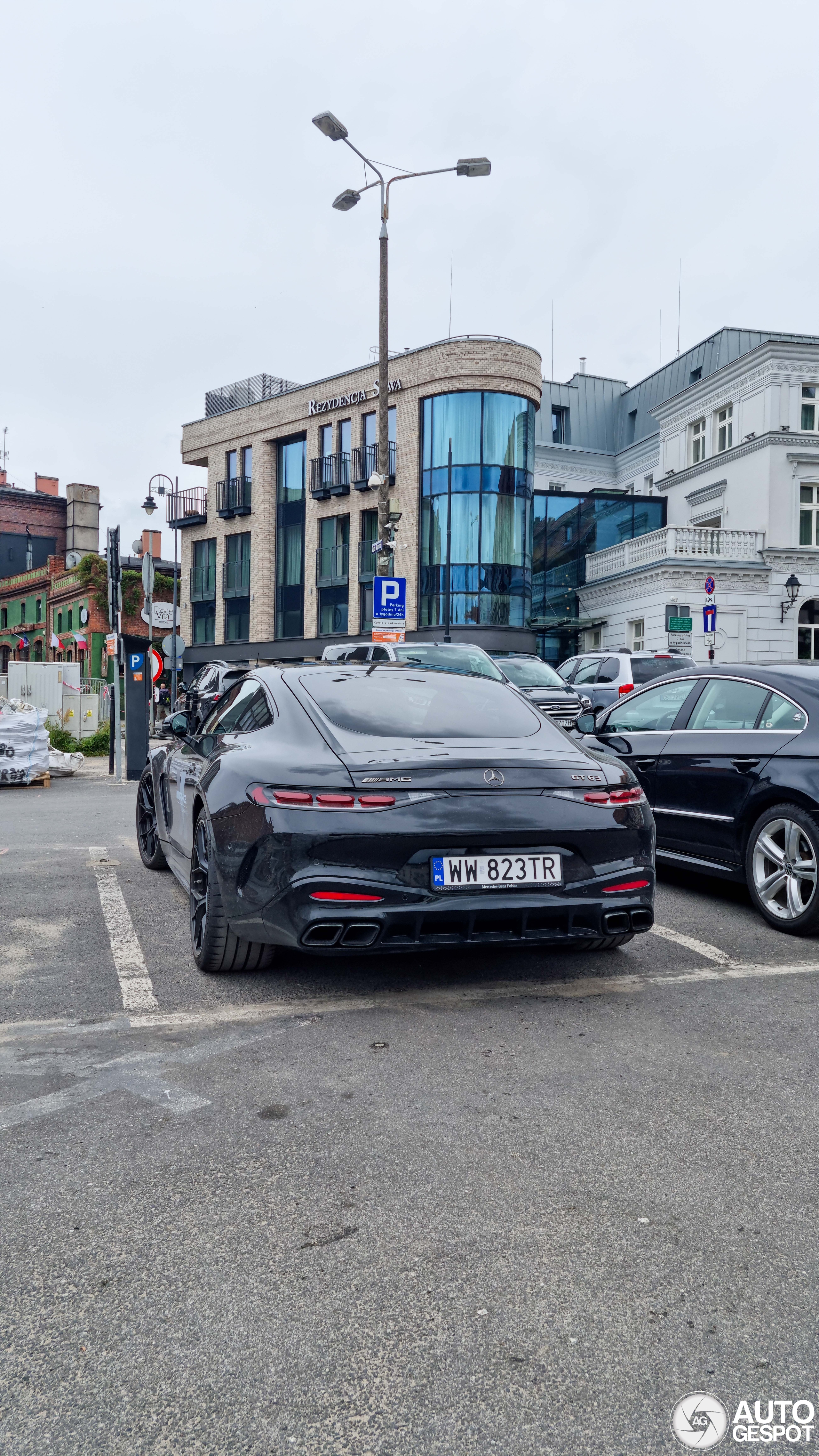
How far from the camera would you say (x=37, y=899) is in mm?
6223

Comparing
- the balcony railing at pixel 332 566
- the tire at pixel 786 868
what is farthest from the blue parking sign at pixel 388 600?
the balcony railing at pixel 332 566

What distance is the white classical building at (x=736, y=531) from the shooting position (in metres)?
33.2

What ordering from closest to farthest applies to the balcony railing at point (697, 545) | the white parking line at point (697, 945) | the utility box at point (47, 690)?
the white parking line at point (697, 945) < the utility box at point (47, 690) < the balcony railing at point (697, 545)

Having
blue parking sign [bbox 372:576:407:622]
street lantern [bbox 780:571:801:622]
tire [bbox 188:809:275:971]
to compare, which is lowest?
tire [bbox 188:809:275:971]

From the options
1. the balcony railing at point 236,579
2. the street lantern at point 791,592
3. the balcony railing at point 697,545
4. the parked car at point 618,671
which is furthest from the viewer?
the balcony railing at point 236,579

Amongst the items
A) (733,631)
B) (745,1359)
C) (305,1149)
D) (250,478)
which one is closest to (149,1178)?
(305,1149)

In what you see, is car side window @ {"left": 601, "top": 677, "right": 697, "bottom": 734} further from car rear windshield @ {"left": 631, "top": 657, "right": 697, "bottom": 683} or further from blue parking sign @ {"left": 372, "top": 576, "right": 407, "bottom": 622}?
car rear windshield @ {"left": 631, "top": 657, "right": 697, "bottom": 683}

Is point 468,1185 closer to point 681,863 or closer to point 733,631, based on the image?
point 681,863

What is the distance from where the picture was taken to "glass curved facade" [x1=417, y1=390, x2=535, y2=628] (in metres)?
35.1

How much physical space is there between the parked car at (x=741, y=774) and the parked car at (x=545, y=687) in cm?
616

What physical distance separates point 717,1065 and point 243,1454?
2.18 m

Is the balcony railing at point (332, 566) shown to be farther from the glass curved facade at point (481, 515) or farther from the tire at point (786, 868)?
the tire at point (786, 868)

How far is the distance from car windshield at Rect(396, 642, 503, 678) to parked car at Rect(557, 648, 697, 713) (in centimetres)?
285

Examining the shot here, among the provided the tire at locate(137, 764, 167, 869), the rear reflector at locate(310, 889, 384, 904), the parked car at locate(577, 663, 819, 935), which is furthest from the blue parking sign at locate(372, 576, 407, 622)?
the rear reflector at locate(310, 889, 384, 904)
